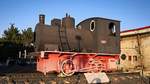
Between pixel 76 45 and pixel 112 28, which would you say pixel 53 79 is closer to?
pixel 76 45

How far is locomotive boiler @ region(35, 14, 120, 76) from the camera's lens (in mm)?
12391

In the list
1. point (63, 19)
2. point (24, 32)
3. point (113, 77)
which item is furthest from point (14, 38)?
point (113, 77)

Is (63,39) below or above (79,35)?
below

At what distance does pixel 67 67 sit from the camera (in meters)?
12.6

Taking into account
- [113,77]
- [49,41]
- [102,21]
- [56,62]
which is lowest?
[113,77]

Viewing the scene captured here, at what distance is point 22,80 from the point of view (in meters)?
9.54

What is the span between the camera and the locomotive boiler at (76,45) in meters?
12.4

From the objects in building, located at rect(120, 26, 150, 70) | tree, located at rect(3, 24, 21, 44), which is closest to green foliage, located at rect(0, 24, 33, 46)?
tree, located at rect(3, 24, 21, 44)

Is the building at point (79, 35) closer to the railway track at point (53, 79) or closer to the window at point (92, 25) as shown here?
the window at point (92, 25)

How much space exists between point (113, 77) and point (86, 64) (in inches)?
80.0

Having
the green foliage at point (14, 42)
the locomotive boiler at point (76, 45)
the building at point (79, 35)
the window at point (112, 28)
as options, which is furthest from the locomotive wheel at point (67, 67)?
the green foliage at point (14, 42)

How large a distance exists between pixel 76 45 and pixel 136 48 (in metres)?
8.93

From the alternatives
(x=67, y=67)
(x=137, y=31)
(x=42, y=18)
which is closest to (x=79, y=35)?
(x=67, y=67)

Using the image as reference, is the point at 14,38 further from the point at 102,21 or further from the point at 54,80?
the point at 54,80
